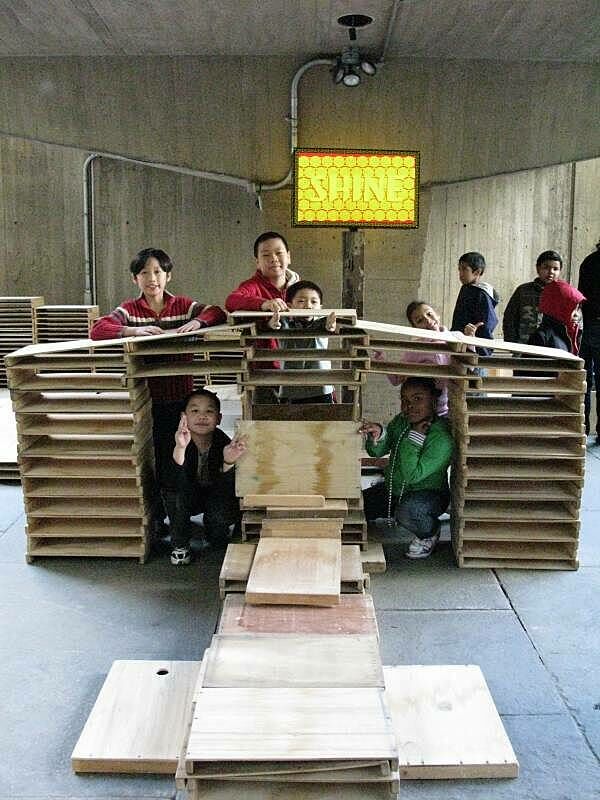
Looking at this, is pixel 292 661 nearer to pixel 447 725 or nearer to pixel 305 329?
pixel 447 725

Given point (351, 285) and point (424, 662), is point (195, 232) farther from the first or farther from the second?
point (424, 662)

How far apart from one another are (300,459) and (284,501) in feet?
0.97

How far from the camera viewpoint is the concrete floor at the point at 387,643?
128 inches

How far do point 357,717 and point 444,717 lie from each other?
618 mm

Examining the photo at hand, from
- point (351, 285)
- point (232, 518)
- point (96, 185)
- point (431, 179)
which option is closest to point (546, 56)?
point (431, 179)

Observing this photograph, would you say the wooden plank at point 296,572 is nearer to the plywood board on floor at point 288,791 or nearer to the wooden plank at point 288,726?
the wooden plank at point 288,726

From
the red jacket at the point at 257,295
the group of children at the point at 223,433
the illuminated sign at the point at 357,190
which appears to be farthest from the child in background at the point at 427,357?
the illuminated sign at the point at 357,190

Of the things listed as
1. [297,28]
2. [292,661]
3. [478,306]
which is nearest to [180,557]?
[292,661]

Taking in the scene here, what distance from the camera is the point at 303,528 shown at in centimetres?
506

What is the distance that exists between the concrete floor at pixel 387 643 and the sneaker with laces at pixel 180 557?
55mm

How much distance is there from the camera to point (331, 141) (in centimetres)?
890

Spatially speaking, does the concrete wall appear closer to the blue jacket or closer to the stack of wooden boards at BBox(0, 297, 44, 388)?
the blue jacket

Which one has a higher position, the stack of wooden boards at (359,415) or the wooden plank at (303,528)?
the stack of wooden boards at (359,415)

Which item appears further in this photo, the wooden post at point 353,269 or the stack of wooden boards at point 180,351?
the wooden post at point 353,269
